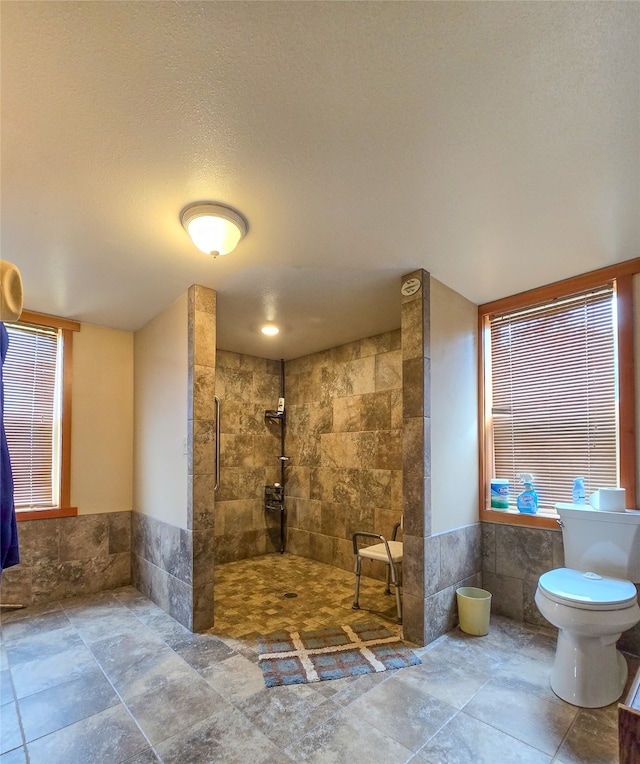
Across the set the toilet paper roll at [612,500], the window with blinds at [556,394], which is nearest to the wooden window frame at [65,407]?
the window with blinds at [556,394]

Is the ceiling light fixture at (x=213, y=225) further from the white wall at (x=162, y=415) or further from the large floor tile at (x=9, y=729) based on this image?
the large floor tile at (x=9, y=729)

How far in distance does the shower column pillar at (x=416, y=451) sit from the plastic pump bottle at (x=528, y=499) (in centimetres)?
76

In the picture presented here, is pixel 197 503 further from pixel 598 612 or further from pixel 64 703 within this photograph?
pixel 598 612

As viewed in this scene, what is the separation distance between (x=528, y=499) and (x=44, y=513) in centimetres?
363

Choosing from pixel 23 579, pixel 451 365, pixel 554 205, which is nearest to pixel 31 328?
pixel 23 579

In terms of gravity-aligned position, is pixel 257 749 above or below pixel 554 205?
below

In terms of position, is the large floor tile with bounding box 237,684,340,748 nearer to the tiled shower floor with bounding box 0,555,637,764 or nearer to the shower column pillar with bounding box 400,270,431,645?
the tiled shower floor with bounding box 0,555,637,764

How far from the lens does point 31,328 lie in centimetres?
339

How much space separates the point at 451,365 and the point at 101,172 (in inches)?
88.3

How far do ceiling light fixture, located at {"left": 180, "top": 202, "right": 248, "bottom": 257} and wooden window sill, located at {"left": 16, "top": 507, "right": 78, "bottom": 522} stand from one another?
2.66 metres

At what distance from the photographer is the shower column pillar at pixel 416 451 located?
2.47 meters

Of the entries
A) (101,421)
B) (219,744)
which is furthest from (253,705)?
(101,421)

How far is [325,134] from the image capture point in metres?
1.46

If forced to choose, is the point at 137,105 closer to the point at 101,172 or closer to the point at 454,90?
the point at 101,172
